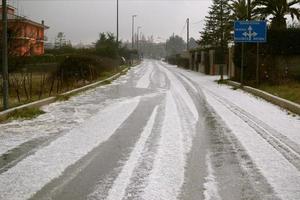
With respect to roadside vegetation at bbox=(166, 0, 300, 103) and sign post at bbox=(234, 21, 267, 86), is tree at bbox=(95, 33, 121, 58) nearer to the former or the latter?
roadside vegetation at bbox=(166, 0, 300, 103)

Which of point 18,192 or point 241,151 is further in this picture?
point 241,151

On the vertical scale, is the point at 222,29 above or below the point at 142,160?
above

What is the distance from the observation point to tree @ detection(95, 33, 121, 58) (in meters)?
58.3

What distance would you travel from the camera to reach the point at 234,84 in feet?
97.3

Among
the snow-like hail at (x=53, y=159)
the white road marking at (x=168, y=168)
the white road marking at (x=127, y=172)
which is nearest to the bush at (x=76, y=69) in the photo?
the snow-like hail at (x=53, y=159)

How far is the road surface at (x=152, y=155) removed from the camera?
6.57 metres

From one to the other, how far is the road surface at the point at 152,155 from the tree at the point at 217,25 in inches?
1988

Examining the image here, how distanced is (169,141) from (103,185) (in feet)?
11.8

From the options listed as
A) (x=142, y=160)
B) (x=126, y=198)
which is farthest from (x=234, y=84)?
(x=126, y=198)

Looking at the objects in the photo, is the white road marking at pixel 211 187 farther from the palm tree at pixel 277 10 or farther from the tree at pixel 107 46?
the tree at pixel 107 46

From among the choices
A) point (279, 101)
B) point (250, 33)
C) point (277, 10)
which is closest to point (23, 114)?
point (279, 101)

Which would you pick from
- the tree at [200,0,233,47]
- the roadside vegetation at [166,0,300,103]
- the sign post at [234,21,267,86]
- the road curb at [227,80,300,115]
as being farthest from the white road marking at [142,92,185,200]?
the tree at [200,0,233,47]

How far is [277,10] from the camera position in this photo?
3500 centimetres

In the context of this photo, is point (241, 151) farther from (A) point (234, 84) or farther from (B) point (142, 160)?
(A) point (234, 84)
